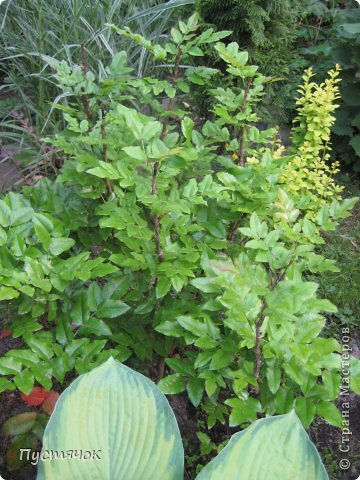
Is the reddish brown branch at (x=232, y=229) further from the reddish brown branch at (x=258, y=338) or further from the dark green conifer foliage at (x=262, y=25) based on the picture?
the dark green conifer foliage at (x=262, y=25)

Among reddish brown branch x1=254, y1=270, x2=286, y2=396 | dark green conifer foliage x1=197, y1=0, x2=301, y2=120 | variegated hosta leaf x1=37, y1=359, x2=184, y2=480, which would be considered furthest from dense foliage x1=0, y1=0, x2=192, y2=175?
variegated hosta leaf x1=37, y1=359, x2=184, y2=480

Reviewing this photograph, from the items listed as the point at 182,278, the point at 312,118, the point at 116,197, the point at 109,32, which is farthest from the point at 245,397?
the point at 109,32

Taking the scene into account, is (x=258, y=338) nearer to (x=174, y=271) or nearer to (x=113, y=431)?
(x=174, y=271)

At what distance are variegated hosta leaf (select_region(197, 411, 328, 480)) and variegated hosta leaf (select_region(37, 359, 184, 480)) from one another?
0.37 feet

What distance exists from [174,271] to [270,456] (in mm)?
540

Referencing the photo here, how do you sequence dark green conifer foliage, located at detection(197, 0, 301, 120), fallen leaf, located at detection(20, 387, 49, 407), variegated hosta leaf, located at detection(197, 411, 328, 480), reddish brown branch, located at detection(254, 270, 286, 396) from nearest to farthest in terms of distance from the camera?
1. variegated hosta leaf, located at detection(197, 411, 328, 480)
2. reddish brown branch, located at detection(254, 270, 286, 396)
3. fallen leaf, located at detection(20, 387, 49, 407)
4. dark green conifer foliage, located at detection(197, 0, 301, 120)

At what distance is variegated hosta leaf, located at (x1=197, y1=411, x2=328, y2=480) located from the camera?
0.95 metres

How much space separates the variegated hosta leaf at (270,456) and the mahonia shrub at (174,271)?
0.23 meters

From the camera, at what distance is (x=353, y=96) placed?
140 inches

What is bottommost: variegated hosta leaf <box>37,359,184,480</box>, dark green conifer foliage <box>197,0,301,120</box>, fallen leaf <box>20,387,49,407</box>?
fallen leaf <box>20,387,49,407</box>

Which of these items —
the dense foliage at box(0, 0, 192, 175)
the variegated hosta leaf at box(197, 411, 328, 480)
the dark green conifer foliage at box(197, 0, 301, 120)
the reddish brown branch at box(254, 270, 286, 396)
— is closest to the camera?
the variegated hosta leaf at box(197, 411, 328, 480)

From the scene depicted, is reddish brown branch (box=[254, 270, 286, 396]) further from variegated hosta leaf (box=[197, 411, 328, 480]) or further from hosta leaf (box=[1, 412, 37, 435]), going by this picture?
hosta leaf (box=[1, 412, 37, 435])

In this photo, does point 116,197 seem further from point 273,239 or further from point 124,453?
point 124,453

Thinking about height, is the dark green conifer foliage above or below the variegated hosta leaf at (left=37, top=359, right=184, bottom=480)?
above
